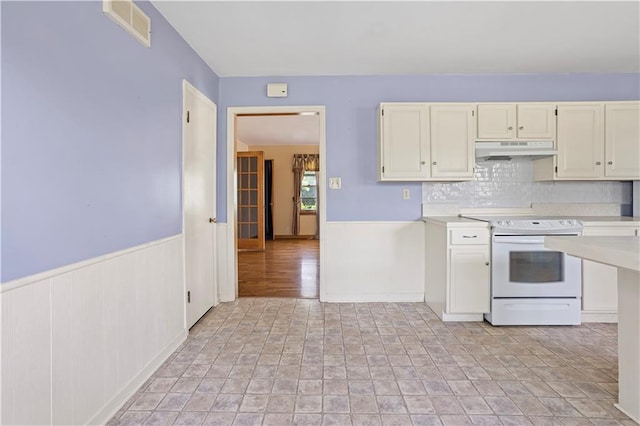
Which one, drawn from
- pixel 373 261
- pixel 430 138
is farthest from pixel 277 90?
pixel 373 261

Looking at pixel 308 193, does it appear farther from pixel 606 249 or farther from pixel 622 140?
pixel 606 249

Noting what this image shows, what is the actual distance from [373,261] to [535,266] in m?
1.44

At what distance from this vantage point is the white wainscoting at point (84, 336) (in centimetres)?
119

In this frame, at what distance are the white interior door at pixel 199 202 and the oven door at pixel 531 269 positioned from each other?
8.42 feet

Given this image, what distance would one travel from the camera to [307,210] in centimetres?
884

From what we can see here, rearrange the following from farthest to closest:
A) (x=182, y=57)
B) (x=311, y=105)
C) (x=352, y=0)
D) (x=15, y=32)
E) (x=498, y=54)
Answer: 1. (x=311, y=105)
2. (x=498, y=54)
3. (x=182, y=57)
4. (x=352, y=0)
5. (x=15, y=32)

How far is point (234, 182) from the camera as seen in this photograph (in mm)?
3580

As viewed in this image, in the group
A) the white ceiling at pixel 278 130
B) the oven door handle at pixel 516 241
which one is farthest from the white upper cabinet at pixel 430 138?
the white ceiling at pixel 278 130

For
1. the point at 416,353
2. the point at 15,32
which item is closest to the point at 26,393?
the point at 15,32

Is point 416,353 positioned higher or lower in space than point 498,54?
lower

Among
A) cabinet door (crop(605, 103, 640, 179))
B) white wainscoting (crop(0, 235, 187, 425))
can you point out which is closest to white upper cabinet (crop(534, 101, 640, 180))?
cabinet door (crop(605, 103, 640, 179))

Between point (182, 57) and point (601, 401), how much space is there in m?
3.52

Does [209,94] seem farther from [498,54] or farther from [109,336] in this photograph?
[498,54]

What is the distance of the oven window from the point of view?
2.79m
